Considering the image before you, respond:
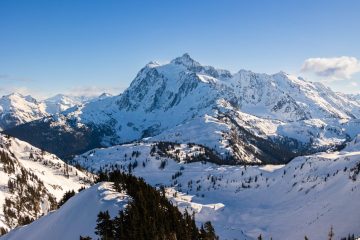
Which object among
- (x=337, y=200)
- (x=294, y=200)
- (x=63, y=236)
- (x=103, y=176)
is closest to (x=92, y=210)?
(x=63, y=236)

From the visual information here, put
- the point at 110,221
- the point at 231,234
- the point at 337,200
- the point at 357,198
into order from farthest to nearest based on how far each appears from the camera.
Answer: the point at 231,234 → the point at 337,200 → the point at 357,198 → the point at 110,221

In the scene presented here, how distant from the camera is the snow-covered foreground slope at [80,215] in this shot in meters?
64.4

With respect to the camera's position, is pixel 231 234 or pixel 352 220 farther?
pixel 231 234

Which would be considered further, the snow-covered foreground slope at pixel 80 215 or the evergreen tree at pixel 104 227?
the snow-covered foreground slope at pixel 80 215

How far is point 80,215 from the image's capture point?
68.7 meters

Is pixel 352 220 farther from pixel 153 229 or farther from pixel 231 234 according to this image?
pixel 153 229

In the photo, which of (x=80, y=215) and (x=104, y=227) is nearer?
(x=104, y=227)

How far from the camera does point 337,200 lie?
502ft

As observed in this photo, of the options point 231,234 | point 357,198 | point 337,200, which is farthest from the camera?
point 231,234

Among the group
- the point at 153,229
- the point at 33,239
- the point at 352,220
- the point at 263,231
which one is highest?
the point at 153,229

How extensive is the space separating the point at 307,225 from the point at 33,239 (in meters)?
98.7

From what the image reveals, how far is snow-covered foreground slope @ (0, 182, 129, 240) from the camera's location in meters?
64.4

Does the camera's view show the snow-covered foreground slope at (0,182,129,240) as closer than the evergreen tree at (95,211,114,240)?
No

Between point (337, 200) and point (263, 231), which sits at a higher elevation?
point (337, 200)
